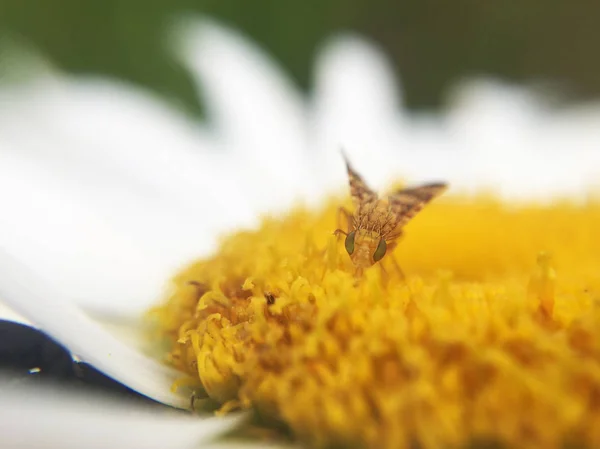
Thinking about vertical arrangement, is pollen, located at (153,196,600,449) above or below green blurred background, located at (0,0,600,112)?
below

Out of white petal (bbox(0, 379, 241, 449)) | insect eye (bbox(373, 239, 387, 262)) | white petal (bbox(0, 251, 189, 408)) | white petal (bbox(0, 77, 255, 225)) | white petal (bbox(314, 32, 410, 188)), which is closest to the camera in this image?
white petal (bbox(0, 379, 241, 449))

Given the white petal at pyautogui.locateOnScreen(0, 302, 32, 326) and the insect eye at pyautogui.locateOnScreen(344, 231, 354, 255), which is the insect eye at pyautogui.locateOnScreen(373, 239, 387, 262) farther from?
the white petal at pyautogui.locateOnScreen(0, 302, 32, 326)

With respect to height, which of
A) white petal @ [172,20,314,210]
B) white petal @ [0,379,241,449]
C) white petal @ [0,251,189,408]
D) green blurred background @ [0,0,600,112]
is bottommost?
white petal @ [0,379,241,449]

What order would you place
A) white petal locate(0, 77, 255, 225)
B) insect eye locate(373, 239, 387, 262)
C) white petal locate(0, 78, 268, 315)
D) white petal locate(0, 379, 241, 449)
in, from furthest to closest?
white petal locate(0, 77, 255, 225) < white petal locate(0, 78, 268, 315) < insect eye locate(373, 239, 387, 262) < white petal locate(0, 379, 241, 449)

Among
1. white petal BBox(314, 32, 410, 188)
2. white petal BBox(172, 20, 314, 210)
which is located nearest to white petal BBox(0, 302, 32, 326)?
white petal BBox(172, 20, 314, 210)

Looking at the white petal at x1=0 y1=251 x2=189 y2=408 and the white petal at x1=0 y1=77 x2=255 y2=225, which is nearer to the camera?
the white petal at x1=0 y1=251 x2=189 y2=408

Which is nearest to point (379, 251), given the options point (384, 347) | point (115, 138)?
point (384, 347)

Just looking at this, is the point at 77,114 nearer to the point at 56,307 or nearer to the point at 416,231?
the point at 416,231

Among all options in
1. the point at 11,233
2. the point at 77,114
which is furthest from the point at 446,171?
the point at 11,233
